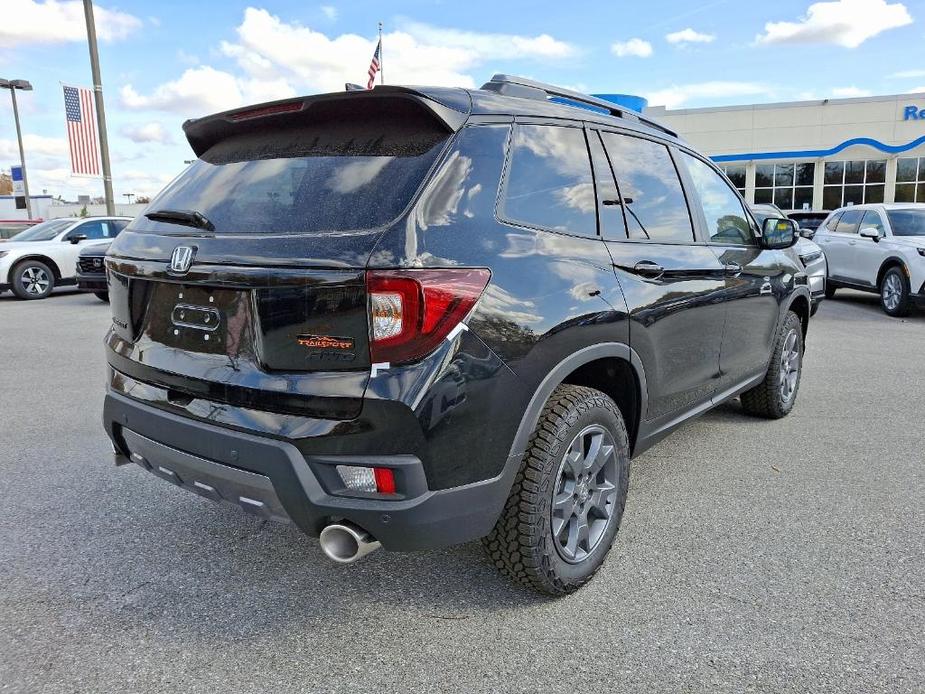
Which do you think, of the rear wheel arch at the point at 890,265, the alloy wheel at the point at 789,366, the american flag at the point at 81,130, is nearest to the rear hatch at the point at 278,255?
the alloy wheel at the point at 789,366

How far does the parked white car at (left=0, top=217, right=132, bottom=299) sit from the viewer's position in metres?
13.2

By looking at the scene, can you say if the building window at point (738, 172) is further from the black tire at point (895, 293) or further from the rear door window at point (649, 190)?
the rear door window at point (649, 190)

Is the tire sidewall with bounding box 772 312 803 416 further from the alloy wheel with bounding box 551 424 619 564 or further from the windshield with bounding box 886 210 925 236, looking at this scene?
the windshield with bounding box 886 210 925 236

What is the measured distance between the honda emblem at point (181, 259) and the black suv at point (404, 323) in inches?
0.5

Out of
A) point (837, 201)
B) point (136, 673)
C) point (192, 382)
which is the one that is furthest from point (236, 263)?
point (837, 201)

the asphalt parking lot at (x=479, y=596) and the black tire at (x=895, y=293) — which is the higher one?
the black tire at (x=895, y=293)

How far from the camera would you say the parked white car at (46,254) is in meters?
13.2

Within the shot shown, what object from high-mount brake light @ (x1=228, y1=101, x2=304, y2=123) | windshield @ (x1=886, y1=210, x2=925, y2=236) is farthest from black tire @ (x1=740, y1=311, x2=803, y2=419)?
windshield @ (x1=886, y1=210, x2=925, y2=236)

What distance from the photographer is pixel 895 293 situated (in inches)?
414

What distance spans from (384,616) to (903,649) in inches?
69.7

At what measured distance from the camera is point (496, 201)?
2.40 m

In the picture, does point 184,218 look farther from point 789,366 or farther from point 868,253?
point 868,253

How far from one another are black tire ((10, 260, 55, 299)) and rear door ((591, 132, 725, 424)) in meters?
13.3

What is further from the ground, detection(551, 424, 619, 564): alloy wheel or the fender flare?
the fender flare
